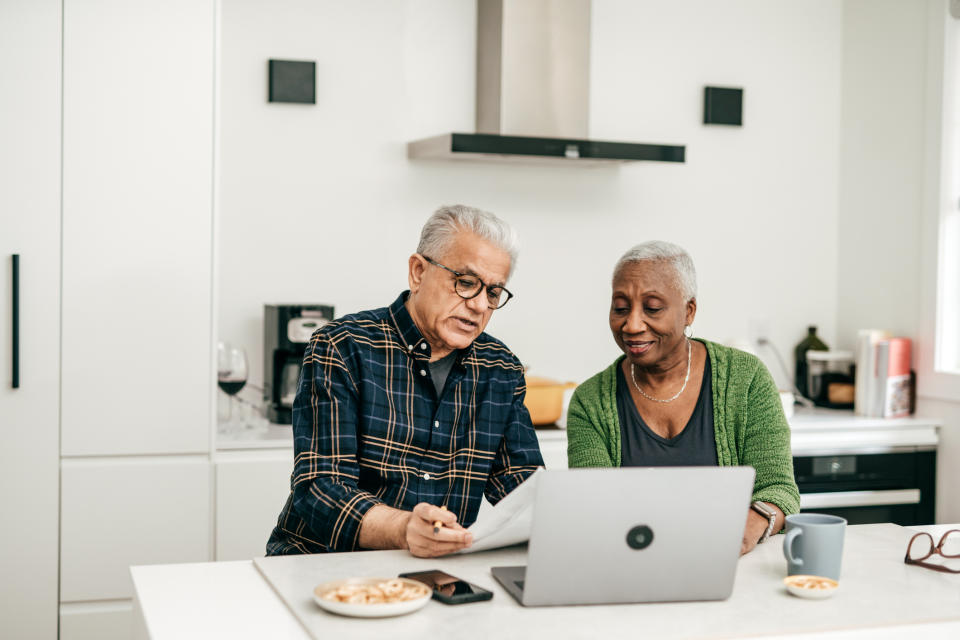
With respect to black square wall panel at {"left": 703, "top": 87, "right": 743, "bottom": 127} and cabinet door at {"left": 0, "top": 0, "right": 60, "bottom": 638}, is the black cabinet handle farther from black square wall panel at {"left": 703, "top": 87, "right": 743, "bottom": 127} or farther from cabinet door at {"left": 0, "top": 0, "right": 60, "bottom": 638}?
black square wall panel at {"left": 703, "top": 87, "right": 743, "bottom": 127}

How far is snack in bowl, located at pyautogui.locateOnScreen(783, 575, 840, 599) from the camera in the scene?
4.68 ft

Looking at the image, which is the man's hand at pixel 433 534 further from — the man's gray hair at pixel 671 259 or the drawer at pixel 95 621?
the drawer at pixel 95 621

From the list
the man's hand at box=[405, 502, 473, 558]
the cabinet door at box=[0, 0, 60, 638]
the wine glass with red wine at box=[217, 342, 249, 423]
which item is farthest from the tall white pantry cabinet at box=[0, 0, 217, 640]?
the man's hand at box=[405, 502, 473, 558]

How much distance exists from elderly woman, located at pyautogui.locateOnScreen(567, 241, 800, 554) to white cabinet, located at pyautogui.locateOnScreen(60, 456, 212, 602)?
1.18 metres

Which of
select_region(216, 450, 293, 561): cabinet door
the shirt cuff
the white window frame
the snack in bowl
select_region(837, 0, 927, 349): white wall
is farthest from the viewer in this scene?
select_region(837, 0, 927, 349): white wall

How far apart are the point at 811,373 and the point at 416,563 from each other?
103 inches

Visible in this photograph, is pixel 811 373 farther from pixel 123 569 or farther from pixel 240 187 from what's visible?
pixel 123 569

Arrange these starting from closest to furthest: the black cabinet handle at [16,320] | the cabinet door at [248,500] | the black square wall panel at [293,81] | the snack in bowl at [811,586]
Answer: the snack in bowl at [811,586] < the black cabinet handle at [16,320] < the cabinet door at [248,500] < the black square wall panel at [293,81]

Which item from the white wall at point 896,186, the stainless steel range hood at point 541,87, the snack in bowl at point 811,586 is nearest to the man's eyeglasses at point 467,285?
the snack in bowl at point 811,586

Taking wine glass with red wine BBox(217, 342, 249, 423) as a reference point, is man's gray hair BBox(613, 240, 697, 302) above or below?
above

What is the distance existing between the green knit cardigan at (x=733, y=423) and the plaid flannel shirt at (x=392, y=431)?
174mm

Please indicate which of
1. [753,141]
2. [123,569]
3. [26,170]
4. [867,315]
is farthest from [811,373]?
[26,170]

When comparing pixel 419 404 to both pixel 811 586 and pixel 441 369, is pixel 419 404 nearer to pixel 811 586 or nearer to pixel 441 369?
pixel 441 369

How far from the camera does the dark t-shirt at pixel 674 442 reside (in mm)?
2129
